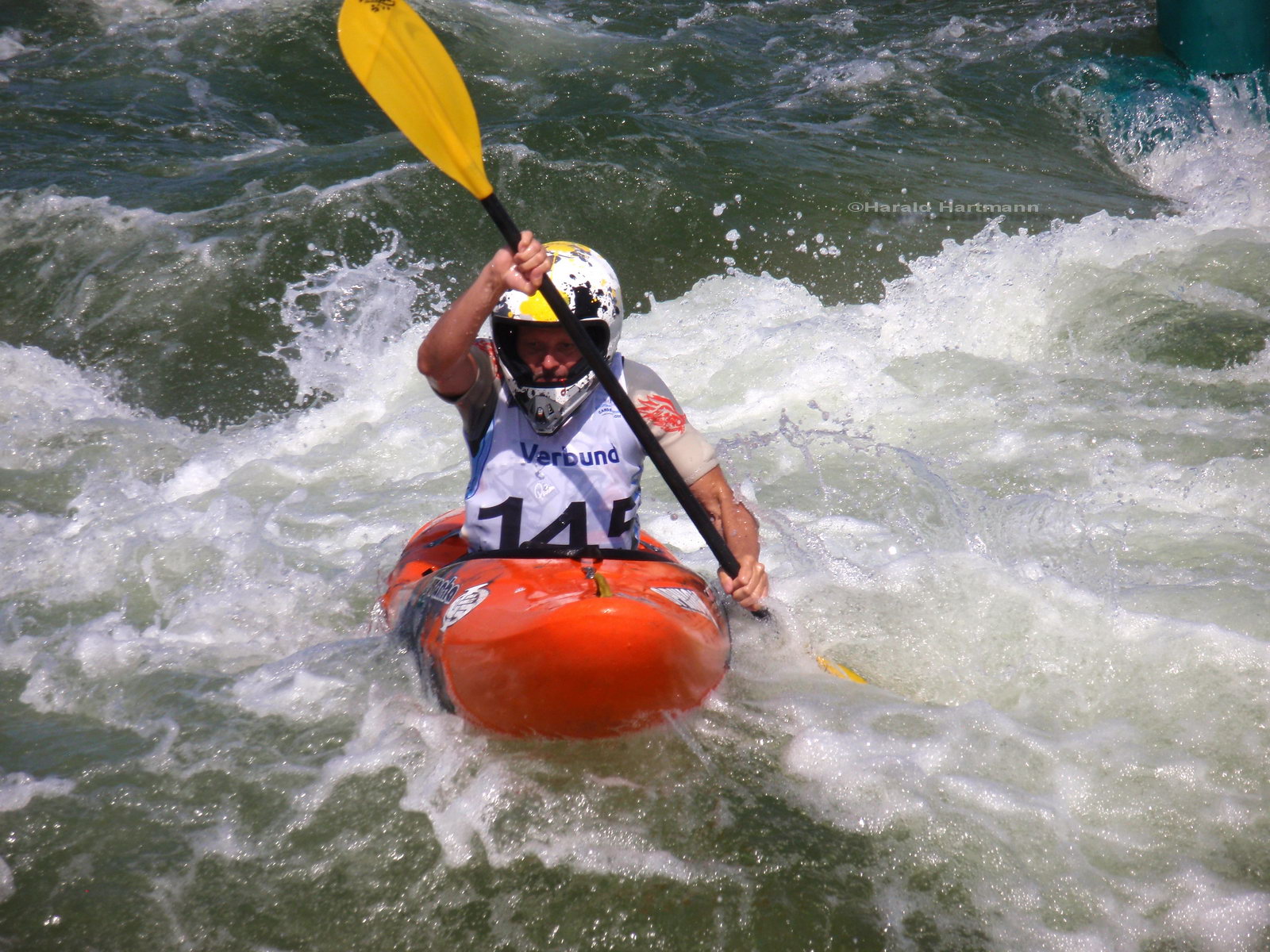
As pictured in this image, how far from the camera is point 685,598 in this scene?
301 cm

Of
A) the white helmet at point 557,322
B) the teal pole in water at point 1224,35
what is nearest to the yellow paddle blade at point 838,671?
the white helmet at point 557,322

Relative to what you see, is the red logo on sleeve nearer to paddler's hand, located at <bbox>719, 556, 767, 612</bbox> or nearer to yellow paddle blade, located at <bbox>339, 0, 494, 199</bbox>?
paddler's hand, located at <bbox>719, 556, 767, 612</bbox>

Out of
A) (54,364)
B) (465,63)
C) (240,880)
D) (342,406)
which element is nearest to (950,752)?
(240,880)

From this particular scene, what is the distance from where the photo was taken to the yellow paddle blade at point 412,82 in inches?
113

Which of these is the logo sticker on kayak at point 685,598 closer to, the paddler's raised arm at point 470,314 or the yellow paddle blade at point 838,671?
the yellow paddle blade at point 838,671

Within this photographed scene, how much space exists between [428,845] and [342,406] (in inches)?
155

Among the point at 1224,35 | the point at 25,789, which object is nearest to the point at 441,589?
the point at 25,789

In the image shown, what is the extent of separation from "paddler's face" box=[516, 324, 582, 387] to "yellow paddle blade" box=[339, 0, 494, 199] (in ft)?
1.45

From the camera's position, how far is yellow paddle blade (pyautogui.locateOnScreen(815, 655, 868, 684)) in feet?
11.4

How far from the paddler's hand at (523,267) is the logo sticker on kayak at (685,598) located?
917 mm

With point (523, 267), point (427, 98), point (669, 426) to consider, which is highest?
point (427, 98)

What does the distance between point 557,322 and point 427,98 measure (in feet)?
2.44

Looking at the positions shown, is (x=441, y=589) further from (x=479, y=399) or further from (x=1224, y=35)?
(x=1224, y=35)

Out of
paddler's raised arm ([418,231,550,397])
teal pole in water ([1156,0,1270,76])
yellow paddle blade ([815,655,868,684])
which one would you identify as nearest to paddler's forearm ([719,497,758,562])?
yellow paddle blade ([815,655,868,684])
